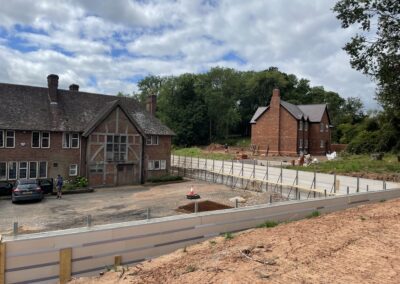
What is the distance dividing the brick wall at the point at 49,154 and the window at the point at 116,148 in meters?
2.67

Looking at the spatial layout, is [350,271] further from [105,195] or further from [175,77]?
[175,77]

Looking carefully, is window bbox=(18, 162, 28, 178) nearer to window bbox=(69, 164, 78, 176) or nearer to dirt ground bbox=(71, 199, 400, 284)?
window bbox=(69, 164, 78, 176)

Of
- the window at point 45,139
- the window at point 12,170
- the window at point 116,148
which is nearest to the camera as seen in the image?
the window at point 12,170

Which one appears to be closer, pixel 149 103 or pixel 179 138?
pixel 149 103

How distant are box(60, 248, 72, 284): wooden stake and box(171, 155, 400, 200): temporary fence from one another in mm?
13185

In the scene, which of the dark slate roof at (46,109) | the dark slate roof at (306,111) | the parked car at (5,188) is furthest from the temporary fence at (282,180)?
the dark slate roof at (306,111)

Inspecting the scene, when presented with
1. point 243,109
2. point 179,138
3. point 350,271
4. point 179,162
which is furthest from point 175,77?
point 350,271

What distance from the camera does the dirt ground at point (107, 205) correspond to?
59.8 feet

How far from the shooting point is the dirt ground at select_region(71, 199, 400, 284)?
22.7 feet

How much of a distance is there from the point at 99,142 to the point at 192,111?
44114mm

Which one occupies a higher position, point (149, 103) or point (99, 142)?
point (149, 103)

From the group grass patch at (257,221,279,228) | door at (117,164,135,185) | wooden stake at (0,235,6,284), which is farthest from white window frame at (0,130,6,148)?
grass patch at (257,221,279,228)

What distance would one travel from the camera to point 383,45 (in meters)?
22.9

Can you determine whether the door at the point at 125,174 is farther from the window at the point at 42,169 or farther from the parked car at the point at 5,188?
the parked car at the point at 5,188
